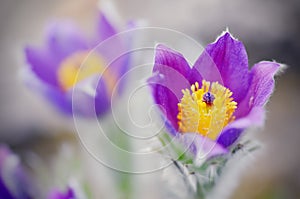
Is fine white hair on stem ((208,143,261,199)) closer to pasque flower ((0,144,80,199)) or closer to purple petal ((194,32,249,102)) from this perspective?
purple petal ((194,32,249,102))

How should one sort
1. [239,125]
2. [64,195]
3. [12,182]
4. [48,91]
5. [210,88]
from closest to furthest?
[239,125] → [210,88] → [64,195] → [12,182] → [48,91]

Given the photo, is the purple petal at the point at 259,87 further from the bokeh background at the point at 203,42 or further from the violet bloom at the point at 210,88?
the bokeh background at the point at 203,42

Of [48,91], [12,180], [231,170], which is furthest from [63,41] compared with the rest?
[231,170]

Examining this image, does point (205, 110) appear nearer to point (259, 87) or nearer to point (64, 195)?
point (259, 87)

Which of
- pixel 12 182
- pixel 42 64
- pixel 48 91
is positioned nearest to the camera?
pixel 12 182

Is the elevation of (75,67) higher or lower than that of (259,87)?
higher

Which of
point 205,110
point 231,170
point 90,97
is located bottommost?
point 231,170

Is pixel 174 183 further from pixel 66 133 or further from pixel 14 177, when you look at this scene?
pixel 66 133

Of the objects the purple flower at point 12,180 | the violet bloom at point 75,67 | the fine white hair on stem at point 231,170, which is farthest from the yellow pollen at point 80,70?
the fine white hair on stem at point 231,170
